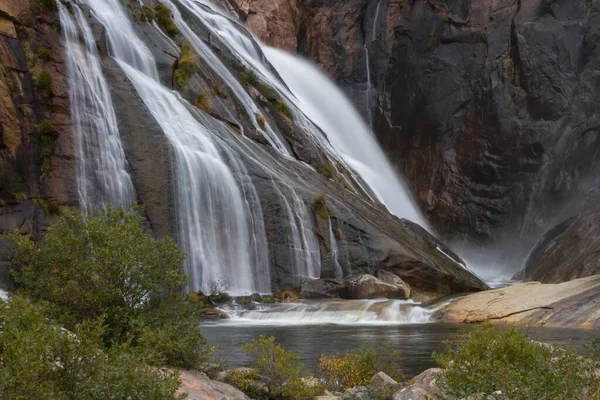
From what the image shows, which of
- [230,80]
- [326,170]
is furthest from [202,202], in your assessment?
[230,80]

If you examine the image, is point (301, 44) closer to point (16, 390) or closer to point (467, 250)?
point (467, 250)

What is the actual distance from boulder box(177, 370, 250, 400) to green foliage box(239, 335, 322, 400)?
0.70m

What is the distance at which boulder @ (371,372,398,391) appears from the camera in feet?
29.8

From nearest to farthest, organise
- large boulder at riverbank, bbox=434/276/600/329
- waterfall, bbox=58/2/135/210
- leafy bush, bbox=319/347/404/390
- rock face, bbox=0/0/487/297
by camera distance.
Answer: leafy bush, bbox=319/347/404/390 → large boulder at riverbank, bbox=434/276/600/329 → rock face, bbox=0/0/487/297 → waterfall, bbox=58/2/135/210

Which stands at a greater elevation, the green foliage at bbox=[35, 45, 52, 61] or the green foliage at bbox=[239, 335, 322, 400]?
the green foliage at bbox=[35, 45, 52, 61]

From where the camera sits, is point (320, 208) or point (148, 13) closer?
point (320, 208)

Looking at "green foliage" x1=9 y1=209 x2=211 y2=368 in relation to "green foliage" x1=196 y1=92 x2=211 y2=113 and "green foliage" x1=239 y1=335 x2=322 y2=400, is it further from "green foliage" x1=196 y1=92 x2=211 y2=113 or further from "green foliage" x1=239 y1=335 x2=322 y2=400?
"green foliage" x1=196 y1=92 x2=211 y2=113

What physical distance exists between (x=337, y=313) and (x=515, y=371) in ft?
50.9

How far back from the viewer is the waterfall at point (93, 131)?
24.8 meters

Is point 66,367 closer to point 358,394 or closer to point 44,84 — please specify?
point 358,394

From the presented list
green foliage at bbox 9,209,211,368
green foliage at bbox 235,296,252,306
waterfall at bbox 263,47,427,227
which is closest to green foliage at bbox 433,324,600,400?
green foliage at bbox 9,209,211,368

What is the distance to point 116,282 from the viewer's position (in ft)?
30.5

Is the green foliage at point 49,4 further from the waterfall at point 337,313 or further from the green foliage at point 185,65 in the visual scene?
the waterfall at point 337,313

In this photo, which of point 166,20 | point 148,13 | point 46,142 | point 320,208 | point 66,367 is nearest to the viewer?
point 66,367
